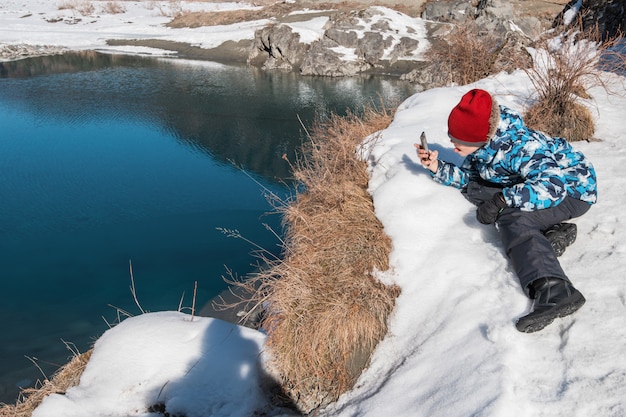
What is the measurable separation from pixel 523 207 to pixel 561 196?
0.23m

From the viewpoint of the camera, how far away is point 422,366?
7.77 feet

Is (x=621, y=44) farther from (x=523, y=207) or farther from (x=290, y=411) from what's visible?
(x=290, y=411)

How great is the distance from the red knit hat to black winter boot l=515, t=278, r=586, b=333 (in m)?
0.92

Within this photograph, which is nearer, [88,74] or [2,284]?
[2,284]

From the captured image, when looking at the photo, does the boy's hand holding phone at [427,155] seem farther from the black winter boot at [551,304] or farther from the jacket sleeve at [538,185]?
the black winter boot at [551,304]

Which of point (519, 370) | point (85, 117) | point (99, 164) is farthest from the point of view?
point (85, 117)

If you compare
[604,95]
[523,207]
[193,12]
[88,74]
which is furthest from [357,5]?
[523,207]

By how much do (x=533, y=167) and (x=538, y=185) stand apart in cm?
15

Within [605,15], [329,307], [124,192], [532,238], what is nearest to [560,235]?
[532,238]

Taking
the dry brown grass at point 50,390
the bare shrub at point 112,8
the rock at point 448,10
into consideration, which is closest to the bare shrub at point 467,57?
the dry brown grass at point 50,390

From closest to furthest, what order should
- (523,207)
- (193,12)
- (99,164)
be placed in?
(523,207), (99,164), (193,12)

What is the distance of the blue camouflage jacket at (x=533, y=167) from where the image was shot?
255 cm

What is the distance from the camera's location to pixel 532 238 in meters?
2.47

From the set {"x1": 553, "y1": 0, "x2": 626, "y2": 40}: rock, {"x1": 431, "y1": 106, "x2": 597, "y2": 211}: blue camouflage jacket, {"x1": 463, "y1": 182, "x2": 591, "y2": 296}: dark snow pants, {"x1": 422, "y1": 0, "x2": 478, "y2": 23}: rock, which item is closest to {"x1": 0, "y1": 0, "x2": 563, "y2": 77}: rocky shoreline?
{"x1": 422, "y1": 0, "x2": 478, "y2": 23}: rock
